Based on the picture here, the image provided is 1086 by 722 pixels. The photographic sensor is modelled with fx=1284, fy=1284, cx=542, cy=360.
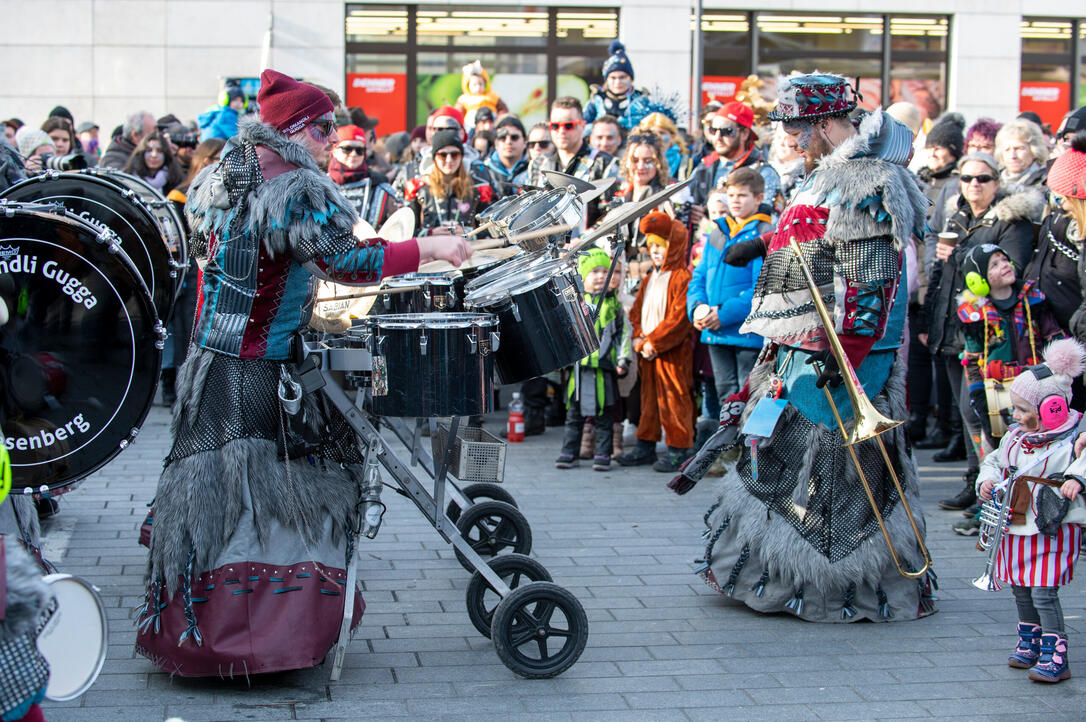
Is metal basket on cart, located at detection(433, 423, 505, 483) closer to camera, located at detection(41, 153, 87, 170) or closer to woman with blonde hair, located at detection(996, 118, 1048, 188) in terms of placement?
woman with blonde hair, located at detection(996, 118, 1048, 188)

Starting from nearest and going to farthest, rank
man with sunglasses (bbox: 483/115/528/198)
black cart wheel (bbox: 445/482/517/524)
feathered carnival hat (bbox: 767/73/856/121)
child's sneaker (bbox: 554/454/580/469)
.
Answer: feathered carnival hat (bbox: 767/73/856/121) → black cart wheel (bbox: 445/482/517/524) → child's sneaker (bbox: 554/454/580/469) → man with sunglasses (bbox: 483/115/528/198)

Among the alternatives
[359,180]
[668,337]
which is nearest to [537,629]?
[668,337]

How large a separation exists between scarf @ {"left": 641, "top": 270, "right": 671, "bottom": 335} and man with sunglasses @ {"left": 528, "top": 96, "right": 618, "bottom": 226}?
4.67ft

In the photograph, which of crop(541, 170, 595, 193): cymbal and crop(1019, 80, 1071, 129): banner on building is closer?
crop(541, 170, 595, 193): cymbal

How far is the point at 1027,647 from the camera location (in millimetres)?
4688

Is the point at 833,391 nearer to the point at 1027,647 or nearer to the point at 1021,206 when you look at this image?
the point at 1027,647

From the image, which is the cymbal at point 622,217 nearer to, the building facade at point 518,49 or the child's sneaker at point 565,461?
the child's sneaker at point 565,461

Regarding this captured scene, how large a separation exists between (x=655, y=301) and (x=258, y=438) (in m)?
4.43

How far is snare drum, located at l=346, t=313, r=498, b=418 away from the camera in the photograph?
14.4ft

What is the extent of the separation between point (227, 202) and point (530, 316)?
1130mm

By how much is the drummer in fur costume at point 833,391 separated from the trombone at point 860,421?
0.18 ft

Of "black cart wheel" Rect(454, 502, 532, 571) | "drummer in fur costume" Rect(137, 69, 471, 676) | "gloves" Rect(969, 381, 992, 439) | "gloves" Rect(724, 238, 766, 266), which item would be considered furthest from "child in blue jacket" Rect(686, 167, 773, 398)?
"drummer in fur costume" Rect(137, 69, 471, 676)

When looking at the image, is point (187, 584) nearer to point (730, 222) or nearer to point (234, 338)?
point (234, 338)

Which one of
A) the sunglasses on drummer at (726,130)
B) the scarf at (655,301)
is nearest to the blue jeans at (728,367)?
the scarf at (655,301)
